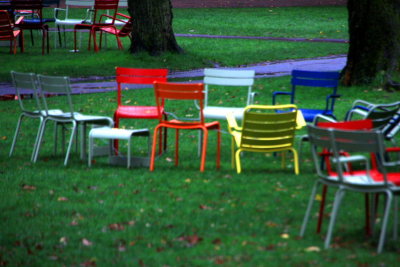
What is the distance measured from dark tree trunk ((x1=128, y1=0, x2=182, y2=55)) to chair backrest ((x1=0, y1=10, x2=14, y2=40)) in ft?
9.95

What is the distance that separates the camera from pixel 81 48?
24500 millimetres

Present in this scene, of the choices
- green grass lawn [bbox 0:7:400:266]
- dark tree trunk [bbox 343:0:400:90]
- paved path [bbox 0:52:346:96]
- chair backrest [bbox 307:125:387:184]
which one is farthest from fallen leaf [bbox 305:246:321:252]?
paved path [bbox 0:52:346:96]

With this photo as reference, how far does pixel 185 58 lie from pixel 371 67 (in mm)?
6464

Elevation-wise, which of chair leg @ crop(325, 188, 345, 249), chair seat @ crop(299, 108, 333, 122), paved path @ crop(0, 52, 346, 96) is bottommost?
paved path @ crop(0, 52, 346, 96)

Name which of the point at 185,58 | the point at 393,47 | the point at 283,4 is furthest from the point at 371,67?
the point at 283,4

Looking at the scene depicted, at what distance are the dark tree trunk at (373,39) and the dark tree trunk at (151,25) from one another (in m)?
6.21

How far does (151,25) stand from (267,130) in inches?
479

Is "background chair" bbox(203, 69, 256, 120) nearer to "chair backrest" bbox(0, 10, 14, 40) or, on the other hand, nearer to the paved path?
the paved path

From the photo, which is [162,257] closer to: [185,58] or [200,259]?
[200,259]

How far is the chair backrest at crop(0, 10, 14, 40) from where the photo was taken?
21.5 meters

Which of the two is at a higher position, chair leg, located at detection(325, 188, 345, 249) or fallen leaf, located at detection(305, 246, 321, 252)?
chair leg, located at detection(325, 188, 345, 249)

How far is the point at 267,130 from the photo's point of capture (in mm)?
9672

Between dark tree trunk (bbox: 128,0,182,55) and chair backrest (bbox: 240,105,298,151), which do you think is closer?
chair backrest (bbox: 240,105,298,151)

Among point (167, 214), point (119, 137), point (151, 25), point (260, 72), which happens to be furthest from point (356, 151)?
point (151, 25)
